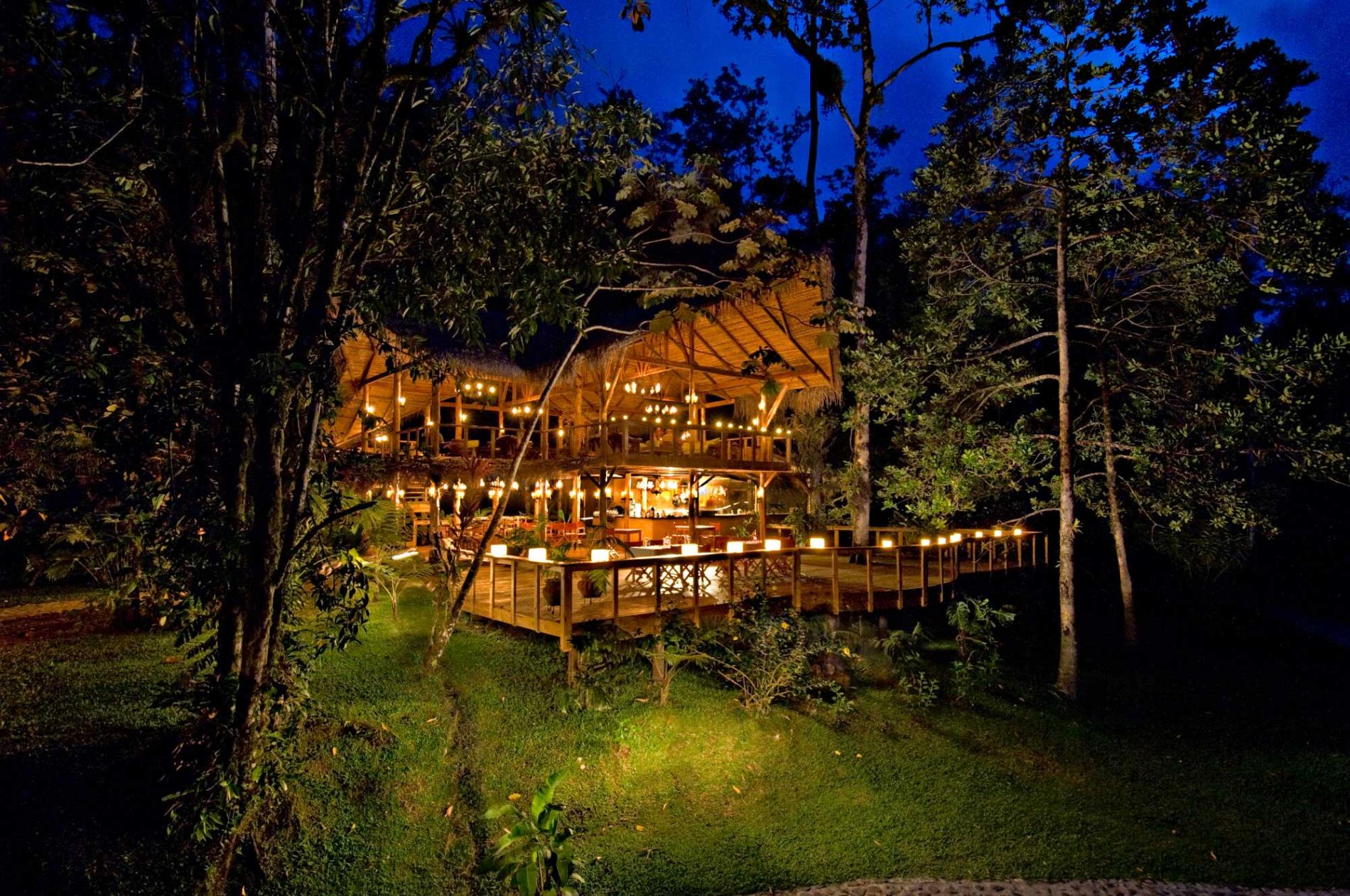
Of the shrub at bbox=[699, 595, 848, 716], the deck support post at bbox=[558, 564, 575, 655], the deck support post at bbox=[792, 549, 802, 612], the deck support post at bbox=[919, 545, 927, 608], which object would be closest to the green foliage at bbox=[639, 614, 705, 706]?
the shrub at bbox=[699, 595, 848, 716]

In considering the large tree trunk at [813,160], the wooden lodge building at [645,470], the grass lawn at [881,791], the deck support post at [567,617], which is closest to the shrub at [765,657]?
the grass lawn at [881,791]

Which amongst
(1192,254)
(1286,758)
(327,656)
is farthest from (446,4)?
(1286,758)

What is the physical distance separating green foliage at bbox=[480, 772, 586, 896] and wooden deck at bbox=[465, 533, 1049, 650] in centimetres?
296

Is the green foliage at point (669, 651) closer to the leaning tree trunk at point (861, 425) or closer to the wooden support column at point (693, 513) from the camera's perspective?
the wooden support column at point (693, 513)

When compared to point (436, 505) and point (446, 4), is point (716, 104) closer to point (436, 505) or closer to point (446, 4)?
point (436, 505)

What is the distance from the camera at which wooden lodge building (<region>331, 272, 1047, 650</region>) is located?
880 centimetres

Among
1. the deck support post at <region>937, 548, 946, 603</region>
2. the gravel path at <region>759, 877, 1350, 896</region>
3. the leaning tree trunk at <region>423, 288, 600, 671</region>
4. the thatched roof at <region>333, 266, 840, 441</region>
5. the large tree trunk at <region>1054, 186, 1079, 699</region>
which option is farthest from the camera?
the thatched roof at <region>333, 266, 840, 441</region>

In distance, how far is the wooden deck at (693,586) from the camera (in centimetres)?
759

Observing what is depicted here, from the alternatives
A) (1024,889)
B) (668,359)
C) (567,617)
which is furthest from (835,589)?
(668,359)

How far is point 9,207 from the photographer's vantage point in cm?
354

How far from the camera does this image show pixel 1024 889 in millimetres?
5312

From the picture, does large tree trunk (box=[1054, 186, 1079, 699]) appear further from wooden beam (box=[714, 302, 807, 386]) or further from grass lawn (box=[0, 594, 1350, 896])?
wooden beam (box=[714, 302, 807, 386])

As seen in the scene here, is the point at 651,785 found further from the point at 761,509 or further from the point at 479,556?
the point at 761,509

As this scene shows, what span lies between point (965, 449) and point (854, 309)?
13.9 feet
